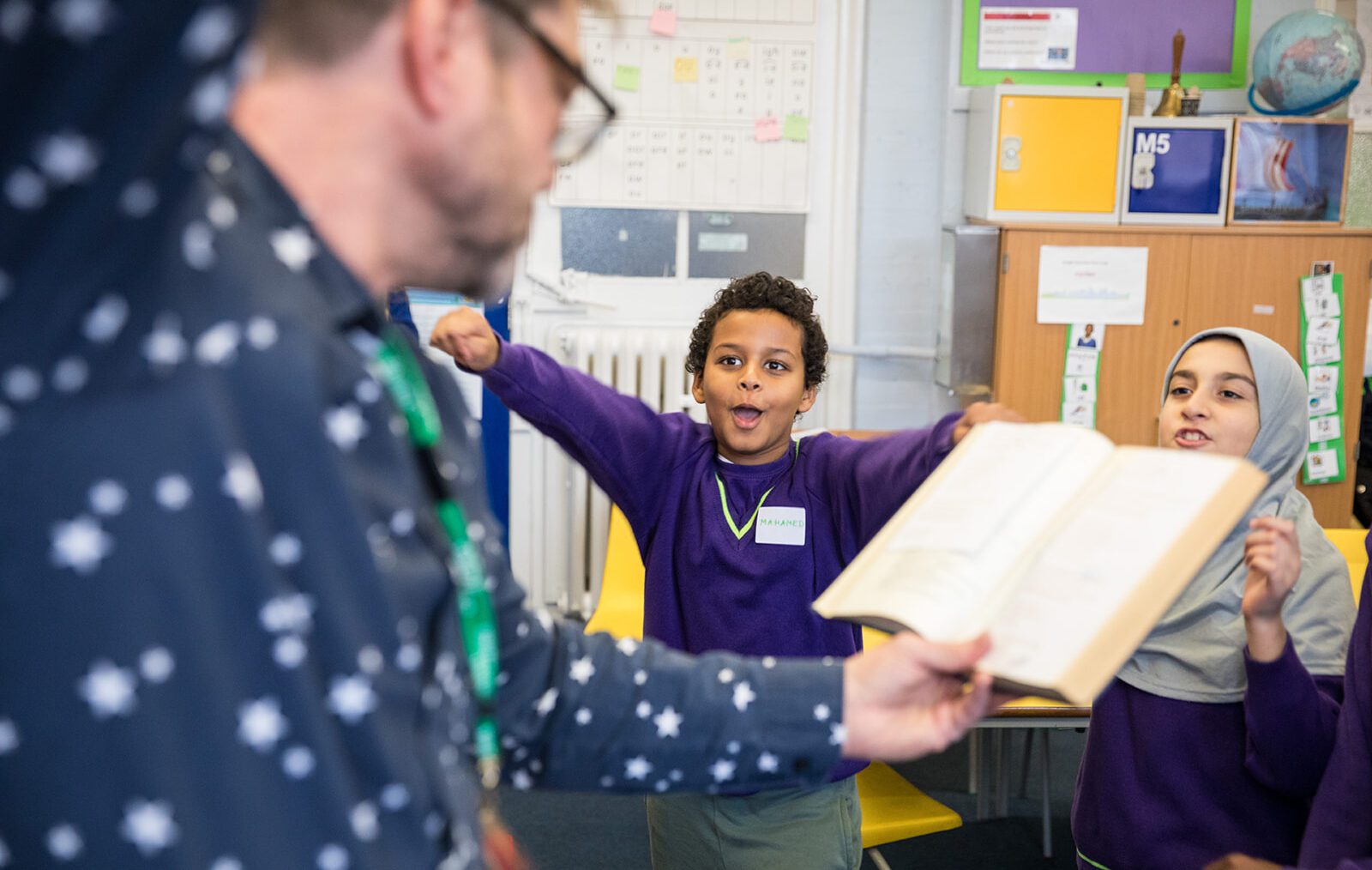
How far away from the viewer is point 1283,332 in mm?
3990

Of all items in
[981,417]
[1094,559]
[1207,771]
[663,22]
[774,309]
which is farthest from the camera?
[663,22]

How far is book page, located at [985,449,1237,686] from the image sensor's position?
3.15 feet

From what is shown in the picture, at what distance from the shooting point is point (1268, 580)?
1.63m

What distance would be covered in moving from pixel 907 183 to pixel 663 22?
107 cm

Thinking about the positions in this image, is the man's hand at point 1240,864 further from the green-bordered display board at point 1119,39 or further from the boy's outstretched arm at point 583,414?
the green-bordered display board at point 1119,39

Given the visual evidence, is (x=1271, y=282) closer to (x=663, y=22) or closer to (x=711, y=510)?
(x=663, y=22)

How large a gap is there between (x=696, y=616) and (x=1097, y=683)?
3.73ft

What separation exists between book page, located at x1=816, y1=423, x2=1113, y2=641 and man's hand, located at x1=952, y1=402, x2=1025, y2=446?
0.43ft

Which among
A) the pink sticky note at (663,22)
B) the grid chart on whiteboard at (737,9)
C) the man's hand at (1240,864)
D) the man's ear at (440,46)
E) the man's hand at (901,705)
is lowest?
the man's hand at (1240,864)

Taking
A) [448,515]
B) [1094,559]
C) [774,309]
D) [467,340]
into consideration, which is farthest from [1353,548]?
[448,515]

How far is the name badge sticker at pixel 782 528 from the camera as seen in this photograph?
200cm

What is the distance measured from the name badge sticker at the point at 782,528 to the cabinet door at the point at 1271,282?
2.49 m

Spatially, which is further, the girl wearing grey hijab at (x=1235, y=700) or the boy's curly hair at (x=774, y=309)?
the boy's curly hair at (x=774, y=309)

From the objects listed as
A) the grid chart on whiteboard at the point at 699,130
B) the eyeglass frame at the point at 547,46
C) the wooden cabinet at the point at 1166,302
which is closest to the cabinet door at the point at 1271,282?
the wooden cabinet at the point at 1166,302
